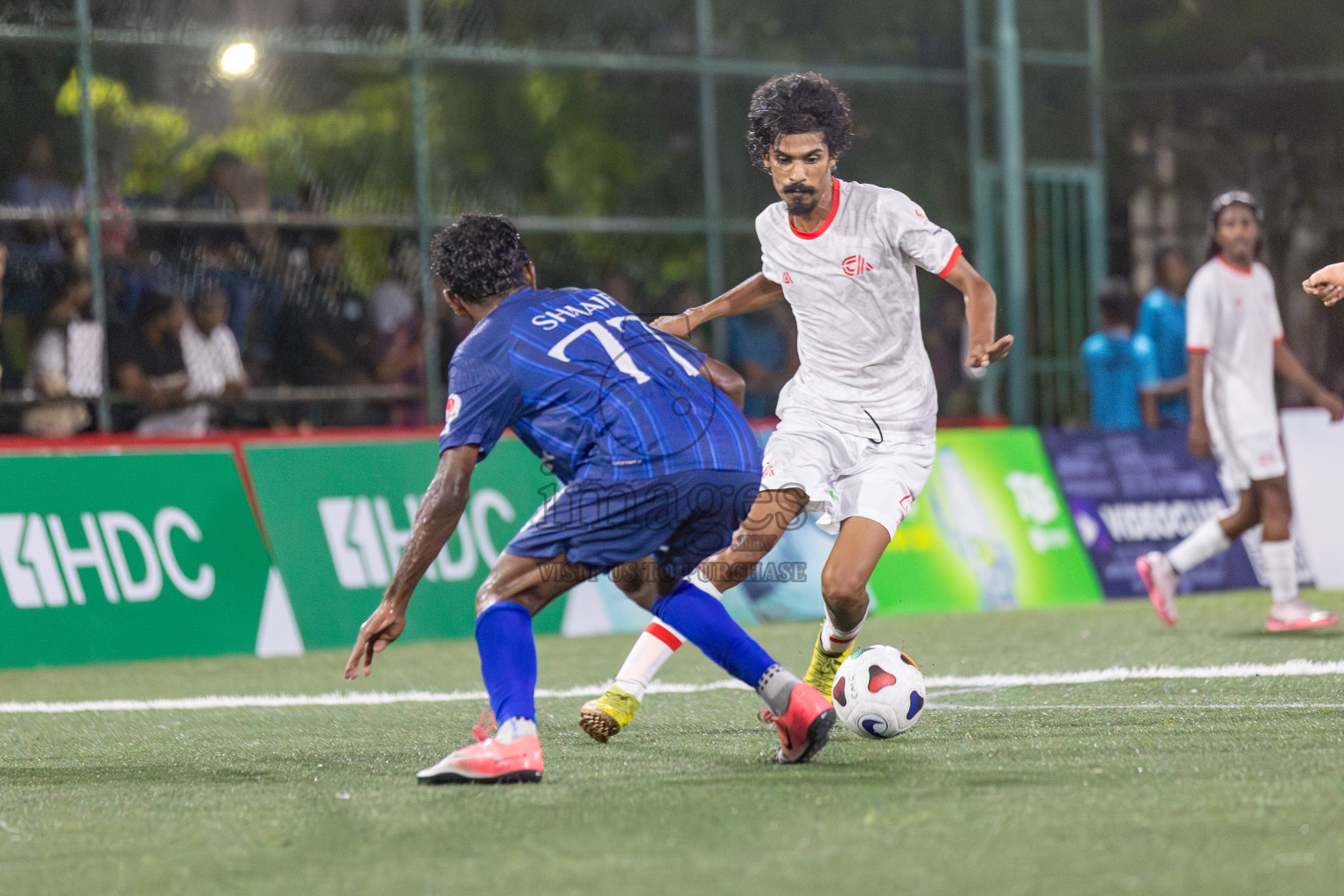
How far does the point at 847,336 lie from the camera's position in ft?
20.5

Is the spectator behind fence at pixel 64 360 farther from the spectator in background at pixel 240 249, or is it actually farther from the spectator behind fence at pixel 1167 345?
the spectator behind fence at pixel 1167 345

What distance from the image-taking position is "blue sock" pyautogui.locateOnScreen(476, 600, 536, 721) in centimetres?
505

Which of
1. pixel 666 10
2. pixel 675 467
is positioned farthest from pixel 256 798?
pixel 666 10

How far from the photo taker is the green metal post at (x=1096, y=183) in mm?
16609

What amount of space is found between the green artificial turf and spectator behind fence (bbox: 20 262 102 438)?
5186mm

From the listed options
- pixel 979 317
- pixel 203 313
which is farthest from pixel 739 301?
pixel 203 313

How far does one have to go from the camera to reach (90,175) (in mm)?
12633

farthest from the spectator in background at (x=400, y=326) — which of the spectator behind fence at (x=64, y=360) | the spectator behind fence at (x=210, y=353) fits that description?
the spectator behind fence at (x=64, y=360)

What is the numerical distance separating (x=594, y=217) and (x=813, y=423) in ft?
28.5

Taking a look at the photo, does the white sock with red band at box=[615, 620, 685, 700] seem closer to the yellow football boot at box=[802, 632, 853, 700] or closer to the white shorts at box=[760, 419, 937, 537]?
the white shorts at box=[760, 419, 937, 537]

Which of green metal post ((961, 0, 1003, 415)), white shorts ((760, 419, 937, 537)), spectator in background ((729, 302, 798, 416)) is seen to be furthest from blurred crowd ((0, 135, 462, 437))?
white shorts ((760, 419, 937, 537))

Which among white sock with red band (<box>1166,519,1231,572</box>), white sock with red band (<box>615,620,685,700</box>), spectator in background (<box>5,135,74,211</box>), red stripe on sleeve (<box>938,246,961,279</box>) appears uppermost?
spectator in background (<box>5,135,74,211</box>)

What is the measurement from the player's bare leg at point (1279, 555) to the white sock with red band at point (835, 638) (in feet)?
13.3

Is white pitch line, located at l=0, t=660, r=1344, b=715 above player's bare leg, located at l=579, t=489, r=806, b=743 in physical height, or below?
below
